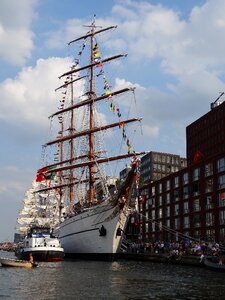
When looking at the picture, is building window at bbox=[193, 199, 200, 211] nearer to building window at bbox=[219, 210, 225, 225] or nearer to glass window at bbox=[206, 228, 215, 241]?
glass window at bbox=[206, 228, 215, 241]

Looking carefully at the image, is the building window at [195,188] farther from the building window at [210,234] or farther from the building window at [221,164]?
the building window at [221,164]

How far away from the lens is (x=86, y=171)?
81375 millimetres

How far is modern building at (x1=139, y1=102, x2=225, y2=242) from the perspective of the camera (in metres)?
85.6

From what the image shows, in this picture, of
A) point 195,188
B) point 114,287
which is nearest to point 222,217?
point 195,188

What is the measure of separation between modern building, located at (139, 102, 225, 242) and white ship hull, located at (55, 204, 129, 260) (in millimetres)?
8816

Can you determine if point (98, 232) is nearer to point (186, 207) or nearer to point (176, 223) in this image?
point (186, 207)

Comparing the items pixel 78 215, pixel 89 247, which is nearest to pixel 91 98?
pixel 78 215

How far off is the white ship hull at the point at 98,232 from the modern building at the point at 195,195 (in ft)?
28.9

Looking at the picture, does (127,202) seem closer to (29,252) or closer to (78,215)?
(78,215)

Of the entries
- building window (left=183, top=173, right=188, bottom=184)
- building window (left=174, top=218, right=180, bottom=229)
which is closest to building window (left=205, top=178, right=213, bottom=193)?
building window (left=183, top=173, right=188, bottom=184)

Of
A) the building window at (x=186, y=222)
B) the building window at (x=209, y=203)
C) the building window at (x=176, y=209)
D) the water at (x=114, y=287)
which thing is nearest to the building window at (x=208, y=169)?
the building window at (x=209, y=203)

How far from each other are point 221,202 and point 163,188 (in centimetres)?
2900

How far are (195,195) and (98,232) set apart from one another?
36376 mm

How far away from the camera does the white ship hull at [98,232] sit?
202 feet
